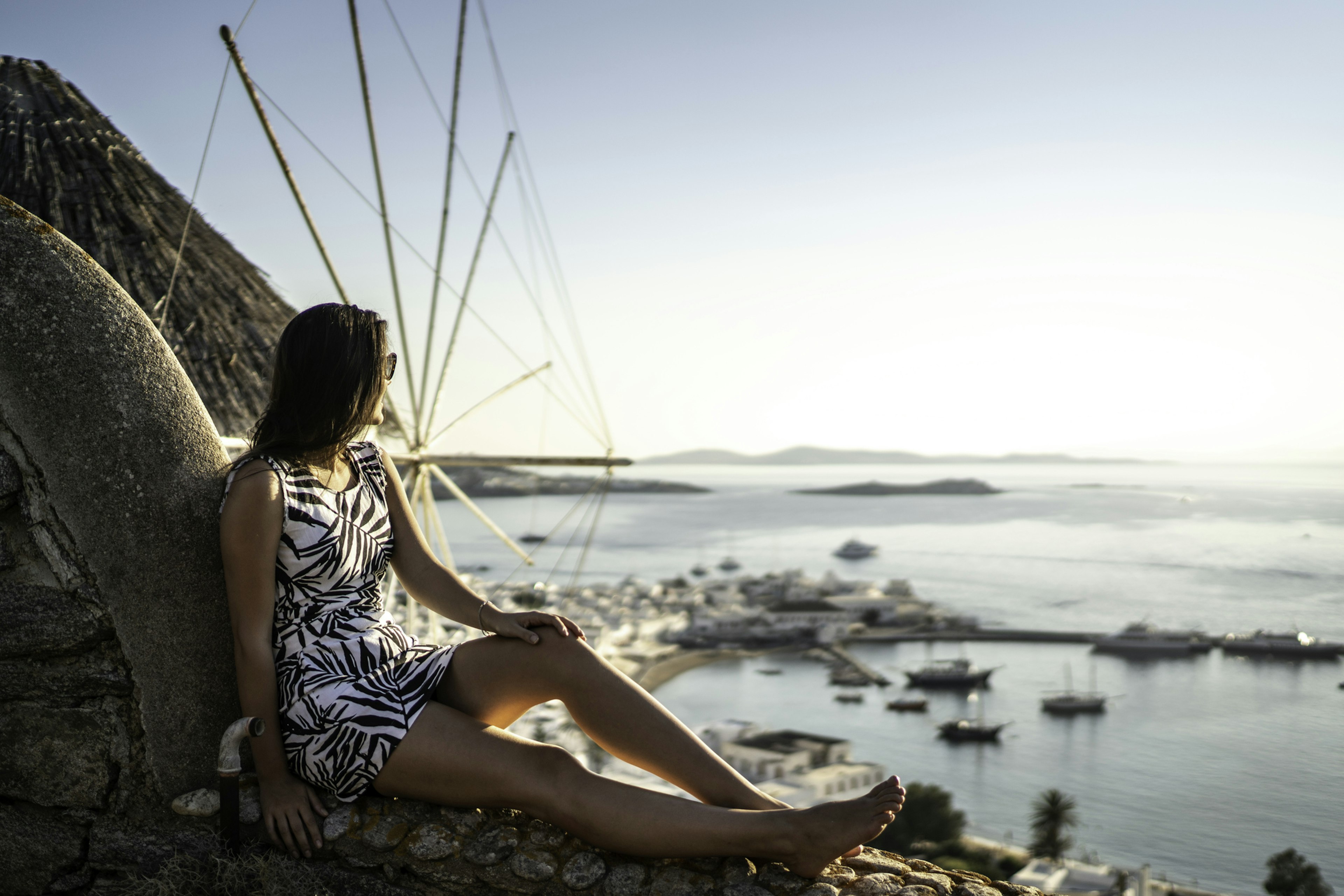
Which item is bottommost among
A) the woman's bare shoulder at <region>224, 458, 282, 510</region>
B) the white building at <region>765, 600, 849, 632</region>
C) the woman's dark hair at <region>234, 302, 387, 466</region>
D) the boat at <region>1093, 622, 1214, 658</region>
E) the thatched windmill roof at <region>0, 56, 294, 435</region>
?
the white building at <region>765, 600, 849, 632</region>

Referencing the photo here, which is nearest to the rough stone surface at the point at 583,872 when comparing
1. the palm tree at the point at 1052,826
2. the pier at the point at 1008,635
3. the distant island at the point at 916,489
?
the palm tree at the point at 1052,826

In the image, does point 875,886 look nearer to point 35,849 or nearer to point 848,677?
point 35,849

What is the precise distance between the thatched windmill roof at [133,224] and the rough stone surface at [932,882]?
3010mm

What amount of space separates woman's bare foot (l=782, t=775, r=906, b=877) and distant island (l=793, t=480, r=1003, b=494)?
7656 cm

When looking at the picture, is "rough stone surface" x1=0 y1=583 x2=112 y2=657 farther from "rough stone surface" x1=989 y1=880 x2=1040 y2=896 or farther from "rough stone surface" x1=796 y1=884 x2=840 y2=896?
"rough stone surface" x1=989 y1=880 x2=1040 y2=896

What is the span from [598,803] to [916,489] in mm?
82694

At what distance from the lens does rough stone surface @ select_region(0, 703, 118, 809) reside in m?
1.37

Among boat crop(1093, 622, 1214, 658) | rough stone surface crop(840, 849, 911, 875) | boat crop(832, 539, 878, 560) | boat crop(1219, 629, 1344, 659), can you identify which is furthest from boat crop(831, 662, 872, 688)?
rough stone surface crop(840, 849, 911, 875)

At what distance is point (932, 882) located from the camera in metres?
1.39

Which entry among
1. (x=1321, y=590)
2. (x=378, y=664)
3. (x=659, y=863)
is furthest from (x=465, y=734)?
(x=1321, y=590)

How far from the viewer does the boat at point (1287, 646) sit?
52.4 ft

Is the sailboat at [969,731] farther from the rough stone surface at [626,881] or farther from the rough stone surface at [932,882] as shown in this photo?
the rough stone surface at [626,881]

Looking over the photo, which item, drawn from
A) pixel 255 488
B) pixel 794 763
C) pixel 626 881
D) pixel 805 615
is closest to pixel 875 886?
pixel 626 881

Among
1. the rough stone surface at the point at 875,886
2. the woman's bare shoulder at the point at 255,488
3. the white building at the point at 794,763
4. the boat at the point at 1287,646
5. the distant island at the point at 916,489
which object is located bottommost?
the white building at the point at 794,763
